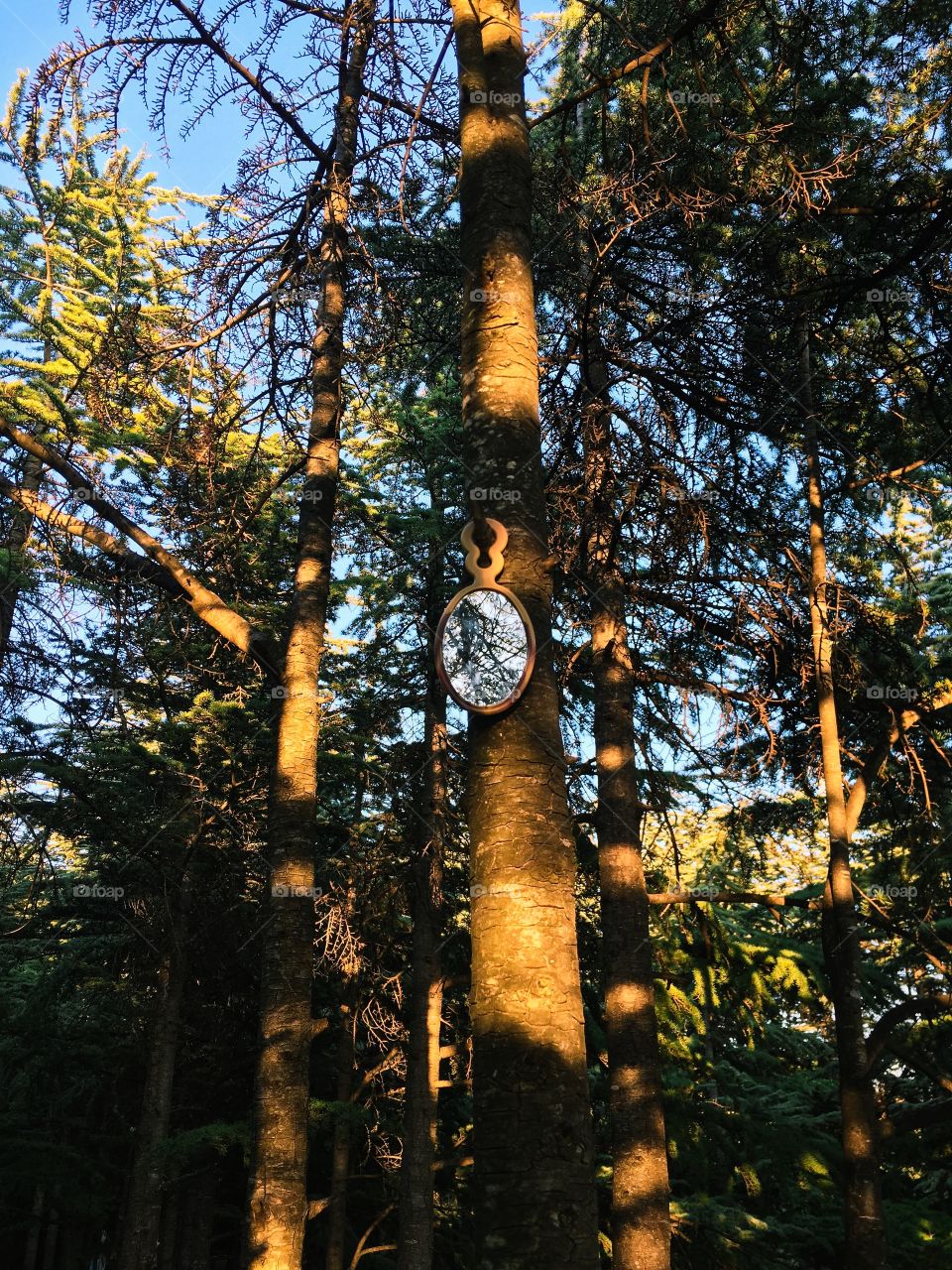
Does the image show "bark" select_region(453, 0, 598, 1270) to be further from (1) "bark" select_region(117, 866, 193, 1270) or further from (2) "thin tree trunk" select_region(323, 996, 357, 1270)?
(2) "thin tree trunk" select_region(323, 996, 357, 1270)

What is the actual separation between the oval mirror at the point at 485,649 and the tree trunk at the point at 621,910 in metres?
2.54

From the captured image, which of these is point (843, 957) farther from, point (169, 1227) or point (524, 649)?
point (169, 1227)

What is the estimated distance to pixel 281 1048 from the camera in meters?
6.16

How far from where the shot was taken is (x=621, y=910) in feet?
25.7

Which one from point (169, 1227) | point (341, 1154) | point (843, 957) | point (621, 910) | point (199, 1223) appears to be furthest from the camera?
point (169, 1227)

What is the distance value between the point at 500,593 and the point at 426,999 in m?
9.94

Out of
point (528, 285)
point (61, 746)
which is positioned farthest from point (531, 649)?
point (61, 746)

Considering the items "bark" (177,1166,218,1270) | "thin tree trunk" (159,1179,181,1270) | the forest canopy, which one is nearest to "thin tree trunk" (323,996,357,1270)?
the forest canopy

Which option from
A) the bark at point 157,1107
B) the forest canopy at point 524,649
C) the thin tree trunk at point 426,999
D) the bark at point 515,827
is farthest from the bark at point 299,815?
the bark at point 157,1107

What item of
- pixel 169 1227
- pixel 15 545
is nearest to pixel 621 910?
pixel 15 545

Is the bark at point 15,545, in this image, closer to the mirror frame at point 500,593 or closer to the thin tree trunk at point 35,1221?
the mirror frame at point 500,593

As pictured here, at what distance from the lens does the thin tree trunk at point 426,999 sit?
11.0 m

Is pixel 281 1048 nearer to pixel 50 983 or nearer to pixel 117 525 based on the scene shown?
pixel 117 525

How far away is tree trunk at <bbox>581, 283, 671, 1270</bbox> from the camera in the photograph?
6.56 meters
